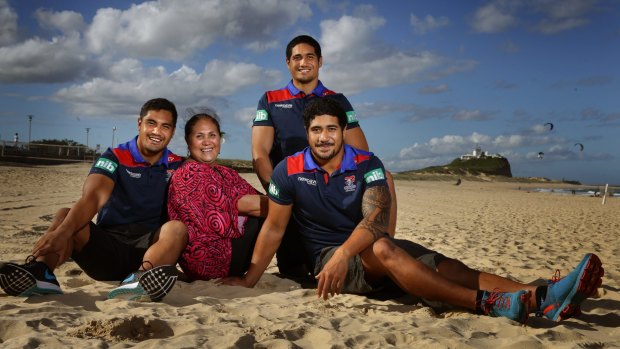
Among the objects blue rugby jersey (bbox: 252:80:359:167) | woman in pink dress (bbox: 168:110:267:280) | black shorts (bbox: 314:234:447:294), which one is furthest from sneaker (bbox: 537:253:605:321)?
blue rugby jersey (bbox: 252:80:359:167)

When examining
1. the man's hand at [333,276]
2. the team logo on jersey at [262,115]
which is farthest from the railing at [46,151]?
the man's hand at [333,276]

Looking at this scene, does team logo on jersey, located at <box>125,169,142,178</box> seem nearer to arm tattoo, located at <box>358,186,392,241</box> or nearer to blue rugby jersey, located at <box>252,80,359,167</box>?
blue rugby jersey, located at <box>252,80,359,167</box>

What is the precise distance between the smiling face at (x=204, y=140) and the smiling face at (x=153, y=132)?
0.21m

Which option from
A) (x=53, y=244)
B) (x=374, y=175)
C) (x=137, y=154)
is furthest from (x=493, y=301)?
(x=53, y=244)

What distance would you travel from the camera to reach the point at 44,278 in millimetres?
3059

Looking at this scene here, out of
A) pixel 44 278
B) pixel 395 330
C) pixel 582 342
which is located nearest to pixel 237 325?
pixel 395 330

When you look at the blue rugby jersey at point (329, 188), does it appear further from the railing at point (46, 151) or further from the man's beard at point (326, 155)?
the railing at point (46, 151)

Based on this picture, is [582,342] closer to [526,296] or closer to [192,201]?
[526,296]

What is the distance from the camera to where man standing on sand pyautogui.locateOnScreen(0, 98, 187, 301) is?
3145mm

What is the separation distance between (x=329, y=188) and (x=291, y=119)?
1165 millimetres

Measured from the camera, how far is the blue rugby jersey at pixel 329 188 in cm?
348

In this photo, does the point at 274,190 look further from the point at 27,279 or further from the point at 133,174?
the point at 27,279

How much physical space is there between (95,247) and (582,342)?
3230mm

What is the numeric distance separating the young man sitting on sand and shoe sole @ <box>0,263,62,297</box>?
1.30m
